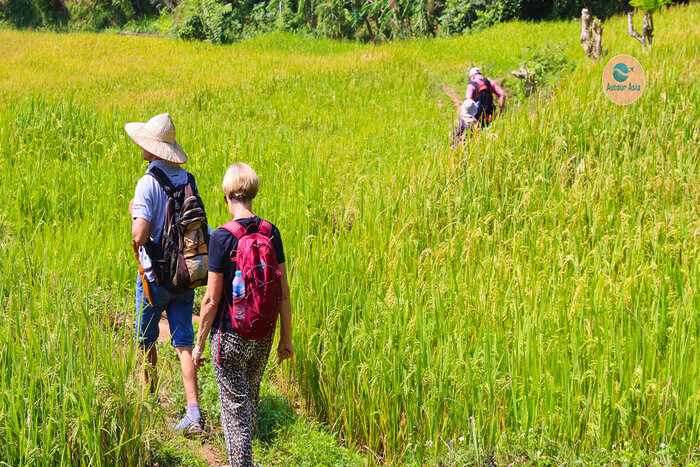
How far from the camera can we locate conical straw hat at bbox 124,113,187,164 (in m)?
3.52

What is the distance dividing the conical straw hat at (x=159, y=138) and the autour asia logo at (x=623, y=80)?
18.6 ft

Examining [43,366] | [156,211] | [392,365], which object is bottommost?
[392,365]

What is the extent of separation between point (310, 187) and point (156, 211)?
2.90m

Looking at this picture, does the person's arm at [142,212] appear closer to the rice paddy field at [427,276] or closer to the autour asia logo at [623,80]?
the rice paddy field at [427,276]

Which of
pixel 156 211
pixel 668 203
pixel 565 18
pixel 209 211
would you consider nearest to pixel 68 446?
pixel 156 211

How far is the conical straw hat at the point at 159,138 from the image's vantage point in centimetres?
352

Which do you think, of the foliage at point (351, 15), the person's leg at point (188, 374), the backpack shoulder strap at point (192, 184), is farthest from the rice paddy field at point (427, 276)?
the foliage at point (351, 15)

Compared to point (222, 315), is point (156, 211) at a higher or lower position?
higher

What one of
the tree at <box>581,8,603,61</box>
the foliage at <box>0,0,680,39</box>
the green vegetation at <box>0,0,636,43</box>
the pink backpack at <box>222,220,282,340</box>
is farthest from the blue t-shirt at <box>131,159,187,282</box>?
the foliage at <box>0,0,680,39</box>

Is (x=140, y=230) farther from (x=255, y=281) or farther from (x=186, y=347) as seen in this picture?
(x=255, y=281)

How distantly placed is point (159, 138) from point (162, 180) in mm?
276

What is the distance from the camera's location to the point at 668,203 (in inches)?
218

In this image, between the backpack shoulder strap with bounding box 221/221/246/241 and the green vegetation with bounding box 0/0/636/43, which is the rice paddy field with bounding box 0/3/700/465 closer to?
the backpack shoulder strap with bounding box 221/221/246/241

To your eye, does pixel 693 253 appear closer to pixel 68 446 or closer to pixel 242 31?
pixel 68 446
